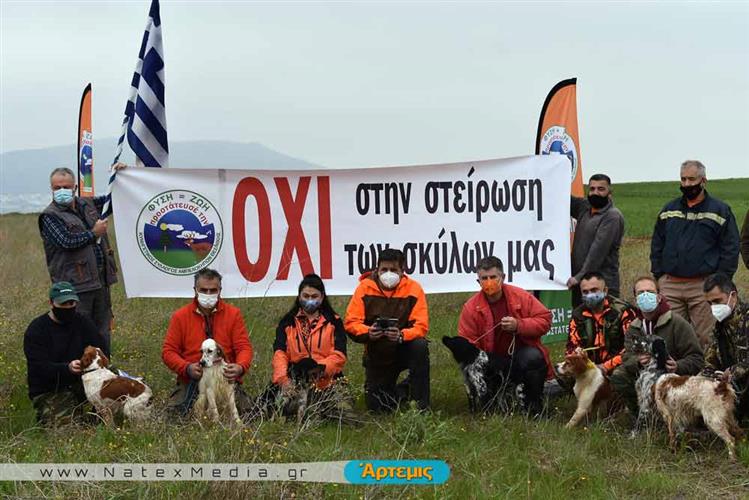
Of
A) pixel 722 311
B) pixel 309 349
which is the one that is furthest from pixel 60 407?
pixel 722 311

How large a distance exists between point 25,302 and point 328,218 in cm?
715

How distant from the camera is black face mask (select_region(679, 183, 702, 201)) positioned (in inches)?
326

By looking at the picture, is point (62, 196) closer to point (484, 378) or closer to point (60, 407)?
point (60, 407)

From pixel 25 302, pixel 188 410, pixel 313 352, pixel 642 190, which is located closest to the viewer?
pixel 188 410

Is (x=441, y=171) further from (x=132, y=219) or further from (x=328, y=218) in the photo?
(x=132, y=219)

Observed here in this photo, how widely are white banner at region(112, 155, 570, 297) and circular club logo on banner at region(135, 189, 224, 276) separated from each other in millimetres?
11

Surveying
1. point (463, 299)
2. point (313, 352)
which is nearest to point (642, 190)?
point (463, 299)

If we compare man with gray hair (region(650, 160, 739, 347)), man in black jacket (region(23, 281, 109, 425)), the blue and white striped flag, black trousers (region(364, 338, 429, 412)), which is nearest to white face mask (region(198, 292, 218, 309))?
man in black jacket (region(23, 281, 109, 425))

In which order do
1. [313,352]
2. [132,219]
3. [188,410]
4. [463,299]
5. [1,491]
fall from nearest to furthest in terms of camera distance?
[1,491] < [188,410] < [313,352] < [132,219] < [463,299]

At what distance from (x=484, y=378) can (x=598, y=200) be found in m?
2.52

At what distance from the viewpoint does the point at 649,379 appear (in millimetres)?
7070

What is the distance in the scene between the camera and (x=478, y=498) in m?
5.72

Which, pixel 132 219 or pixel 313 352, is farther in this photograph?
pixel 132 219

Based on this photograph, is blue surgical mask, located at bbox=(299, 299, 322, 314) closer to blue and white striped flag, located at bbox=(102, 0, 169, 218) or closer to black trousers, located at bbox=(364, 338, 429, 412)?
black trousers, located at bbox=(364, 338, 429, 412)
